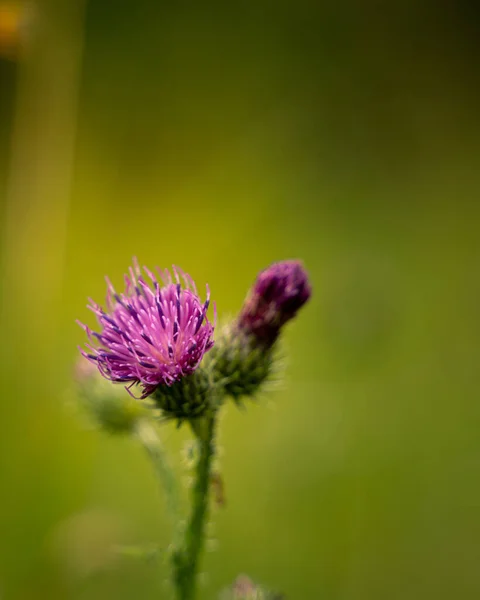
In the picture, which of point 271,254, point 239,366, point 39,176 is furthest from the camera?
point 271,254

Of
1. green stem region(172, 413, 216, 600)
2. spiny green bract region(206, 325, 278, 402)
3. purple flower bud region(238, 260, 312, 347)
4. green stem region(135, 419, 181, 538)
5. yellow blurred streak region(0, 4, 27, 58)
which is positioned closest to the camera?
green stem region(172, 413, 216, 600)

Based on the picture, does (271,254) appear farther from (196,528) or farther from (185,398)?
(196,528)

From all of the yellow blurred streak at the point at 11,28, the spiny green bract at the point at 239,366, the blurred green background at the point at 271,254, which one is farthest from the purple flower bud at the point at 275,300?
the yellow blurred streak at the point at 11,28

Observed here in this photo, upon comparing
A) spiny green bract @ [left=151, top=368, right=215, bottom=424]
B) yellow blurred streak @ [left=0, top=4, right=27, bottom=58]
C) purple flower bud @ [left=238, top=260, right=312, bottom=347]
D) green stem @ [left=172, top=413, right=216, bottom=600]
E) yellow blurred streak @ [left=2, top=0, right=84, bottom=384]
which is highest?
yellow blurred streak @ [left=0, top=4, right=27, bottom=58]

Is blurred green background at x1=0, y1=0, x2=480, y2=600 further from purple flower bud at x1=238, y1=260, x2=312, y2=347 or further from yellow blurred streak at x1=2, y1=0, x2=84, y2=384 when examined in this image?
purple flower bud at x1=238, y1=260, x2=312, y2=347

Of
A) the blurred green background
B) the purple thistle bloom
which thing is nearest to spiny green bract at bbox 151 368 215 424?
the purple thistle bloom

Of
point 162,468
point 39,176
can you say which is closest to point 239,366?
point 162,468
